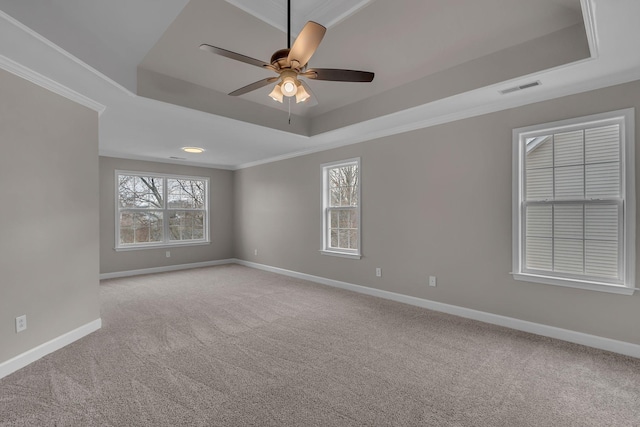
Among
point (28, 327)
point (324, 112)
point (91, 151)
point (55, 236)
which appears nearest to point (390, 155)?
point (324, 112)

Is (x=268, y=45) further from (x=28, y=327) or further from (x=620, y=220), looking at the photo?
(x=620, y=220)

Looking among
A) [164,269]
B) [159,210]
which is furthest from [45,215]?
[164,269]

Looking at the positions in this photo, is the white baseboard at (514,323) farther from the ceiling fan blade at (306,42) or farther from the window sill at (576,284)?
the ceiling fan blade at (306,42)

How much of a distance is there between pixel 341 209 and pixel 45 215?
371 centimetres

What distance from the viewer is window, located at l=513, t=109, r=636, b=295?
8.93 ft

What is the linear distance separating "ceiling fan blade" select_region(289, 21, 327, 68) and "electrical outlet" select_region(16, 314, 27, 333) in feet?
9.63

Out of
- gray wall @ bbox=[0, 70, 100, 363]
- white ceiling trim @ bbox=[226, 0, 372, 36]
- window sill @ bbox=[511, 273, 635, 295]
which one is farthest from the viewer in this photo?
window sill @ bbox=[511, 273, 635, 295]

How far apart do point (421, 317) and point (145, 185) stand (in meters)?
5.82

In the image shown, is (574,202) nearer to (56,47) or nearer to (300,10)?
(300,10)

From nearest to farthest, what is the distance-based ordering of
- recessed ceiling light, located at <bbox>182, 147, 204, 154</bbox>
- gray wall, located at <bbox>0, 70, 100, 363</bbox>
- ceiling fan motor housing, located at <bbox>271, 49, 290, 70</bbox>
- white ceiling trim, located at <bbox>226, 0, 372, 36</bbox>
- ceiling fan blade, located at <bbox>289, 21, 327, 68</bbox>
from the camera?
ceiling fan blade, located at <bbox>289, 21, 327, 68</bbox> → ceiling fan motor housing, located at <bbox>271, 49, 290, 70</bbox> → white ceiling trim, located at <bbox>226, 0, 372, 36</bbox> → gray wall, located at <bbox>0, 70, 100, 363</bbox> → recessed ceiling light, located at <bbox>182, 147, 204, 154</bbox>

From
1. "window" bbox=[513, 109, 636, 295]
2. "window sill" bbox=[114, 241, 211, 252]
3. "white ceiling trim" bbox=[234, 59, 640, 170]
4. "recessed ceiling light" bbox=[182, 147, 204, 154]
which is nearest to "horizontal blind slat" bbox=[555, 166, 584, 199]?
"window" bbox=[513, 109, 636, 295]

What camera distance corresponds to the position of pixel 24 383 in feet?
7.47

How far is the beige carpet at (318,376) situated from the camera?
1.93 m

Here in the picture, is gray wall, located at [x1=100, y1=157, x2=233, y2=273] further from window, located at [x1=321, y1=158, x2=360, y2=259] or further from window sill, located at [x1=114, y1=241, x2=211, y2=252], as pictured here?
window, located at [x1=321, y1=158, x2=360, y2=259]
